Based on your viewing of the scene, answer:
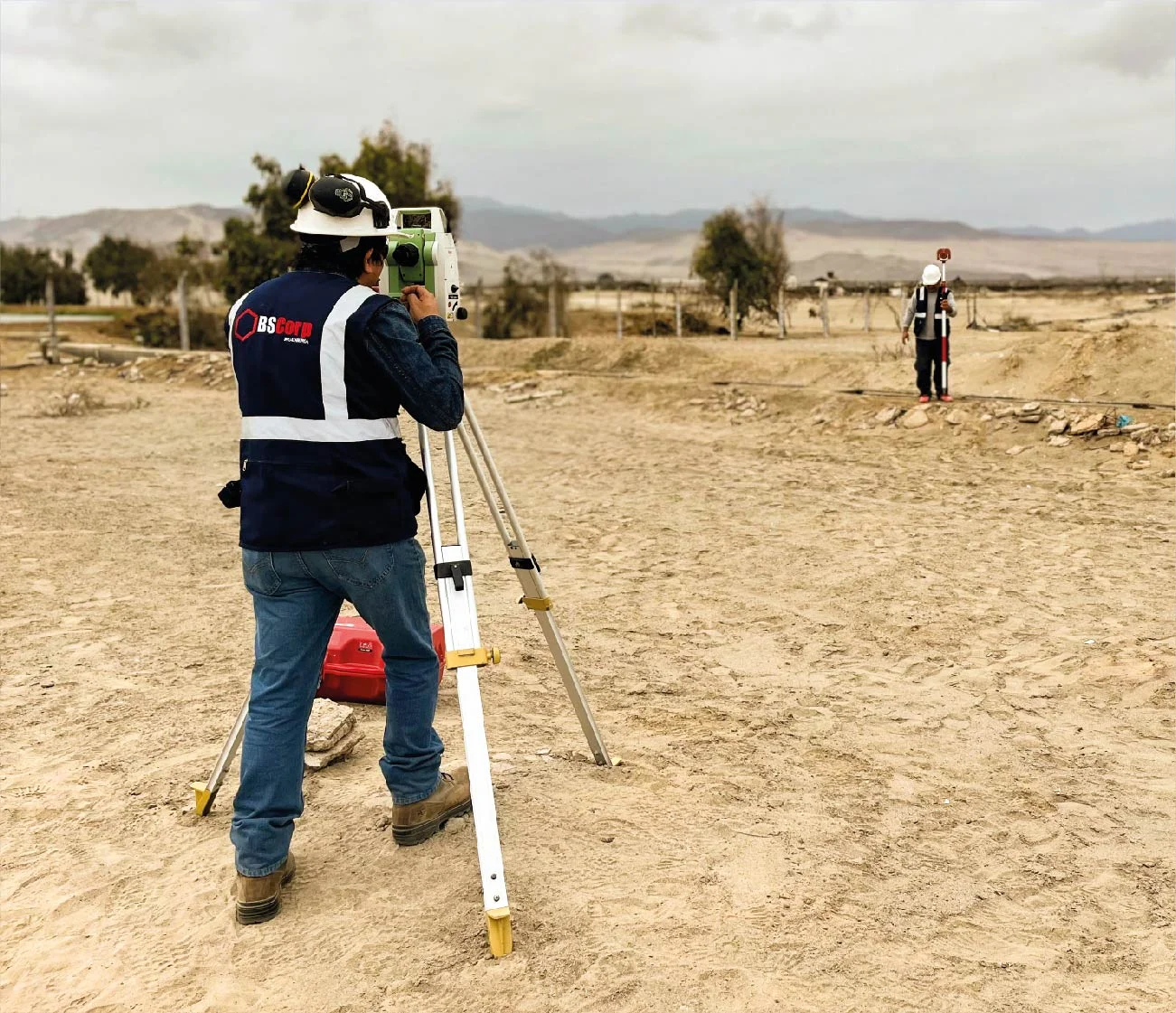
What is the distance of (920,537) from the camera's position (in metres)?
7.93

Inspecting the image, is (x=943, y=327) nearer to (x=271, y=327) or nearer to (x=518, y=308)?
(x=271, y=327)

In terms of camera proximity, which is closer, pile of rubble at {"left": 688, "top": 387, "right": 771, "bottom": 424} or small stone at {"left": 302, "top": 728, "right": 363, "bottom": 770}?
small stone at {"left": 302, "top": 728, "right": 363, "bottom": 770}

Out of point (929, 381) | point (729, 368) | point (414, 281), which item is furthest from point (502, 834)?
point (729, 368)

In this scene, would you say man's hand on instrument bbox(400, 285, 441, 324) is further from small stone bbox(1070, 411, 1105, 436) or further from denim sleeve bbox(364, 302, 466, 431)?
small stone bbox(1070, 411, 1105, 436)

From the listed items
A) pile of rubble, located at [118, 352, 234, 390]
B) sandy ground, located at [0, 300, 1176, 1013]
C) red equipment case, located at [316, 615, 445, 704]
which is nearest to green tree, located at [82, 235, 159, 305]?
pile of rubble, located at [118, 352, 234, 390]

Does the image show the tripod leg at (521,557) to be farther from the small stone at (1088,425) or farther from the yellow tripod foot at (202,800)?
the small stone at (1088,425)

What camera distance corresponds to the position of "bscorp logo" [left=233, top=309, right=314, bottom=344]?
9.44ft

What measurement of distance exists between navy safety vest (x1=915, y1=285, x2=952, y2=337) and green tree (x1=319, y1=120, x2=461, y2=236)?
17.7 m

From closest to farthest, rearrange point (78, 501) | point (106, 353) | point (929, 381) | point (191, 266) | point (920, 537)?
point (920, 537) < point (78, 501) < point (929, 381) < point (106, 353) < point (191, 266)

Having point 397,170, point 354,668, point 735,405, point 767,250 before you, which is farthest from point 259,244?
point 354,668

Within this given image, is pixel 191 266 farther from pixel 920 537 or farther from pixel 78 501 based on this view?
pixel 920 537

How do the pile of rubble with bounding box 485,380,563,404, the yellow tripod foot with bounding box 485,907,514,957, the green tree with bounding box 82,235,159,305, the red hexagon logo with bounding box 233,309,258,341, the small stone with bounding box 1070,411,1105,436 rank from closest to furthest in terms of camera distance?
1. the yellow tripod foot with bounding box 485,907,514,957
2. the red hexagon logo with bounding box 233,309,258,341
3. the small stone with bounding box 1070,411,1105,436
4. the pile of rubble with bounding box 485,380,563,404
5. the green tree with bounding box 82,235,159,305

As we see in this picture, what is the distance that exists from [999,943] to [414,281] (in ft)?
8.28

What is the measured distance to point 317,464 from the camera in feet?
9.59
